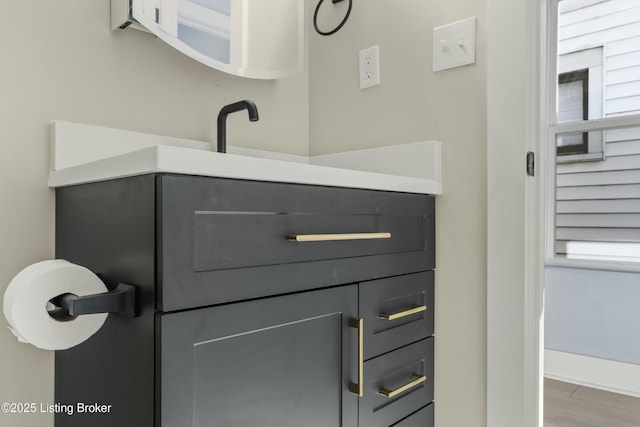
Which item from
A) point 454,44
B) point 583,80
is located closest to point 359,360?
point 454,44

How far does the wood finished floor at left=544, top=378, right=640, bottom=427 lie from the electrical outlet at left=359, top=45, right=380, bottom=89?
1336 millimetres

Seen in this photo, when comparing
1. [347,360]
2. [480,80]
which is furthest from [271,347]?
[480,80]

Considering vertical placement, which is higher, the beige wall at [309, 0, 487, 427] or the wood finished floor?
the beige wall at [309, 0, 487, 427]

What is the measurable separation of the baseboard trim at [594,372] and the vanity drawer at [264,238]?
4.72ft

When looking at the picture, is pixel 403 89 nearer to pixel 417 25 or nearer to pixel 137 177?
pixel 417 25

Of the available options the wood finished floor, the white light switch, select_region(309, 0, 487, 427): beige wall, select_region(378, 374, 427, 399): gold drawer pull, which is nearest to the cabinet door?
select_region(378, 374, 427, 399): gold drawer pull

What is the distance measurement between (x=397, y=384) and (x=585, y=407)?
1078mm

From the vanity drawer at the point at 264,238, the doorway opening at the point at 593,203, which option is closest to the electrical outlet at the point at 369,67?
the vanity drawer at the point at 264,238

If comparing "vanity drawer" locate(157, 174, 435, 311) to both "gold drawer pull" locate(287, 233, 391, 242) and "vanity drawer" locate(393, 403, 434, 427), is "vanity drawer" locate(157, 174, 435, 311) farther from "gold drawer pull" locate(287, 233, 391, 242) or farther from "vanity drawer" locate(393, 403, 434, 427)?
"vanity drawer" locate(393, 403, 434, 427)

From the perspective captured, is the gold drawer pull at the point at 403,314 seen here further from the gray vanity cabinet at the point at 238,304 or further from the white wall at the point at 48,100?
the white wall at the point at 48,100

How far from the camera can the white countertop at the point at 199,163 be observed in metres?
0.67

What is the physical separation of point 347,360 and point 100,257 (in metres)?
0.53

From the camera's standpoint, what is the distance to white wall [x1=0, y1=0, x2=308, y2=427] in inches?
36.4

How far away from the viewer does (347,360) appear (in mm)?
928
